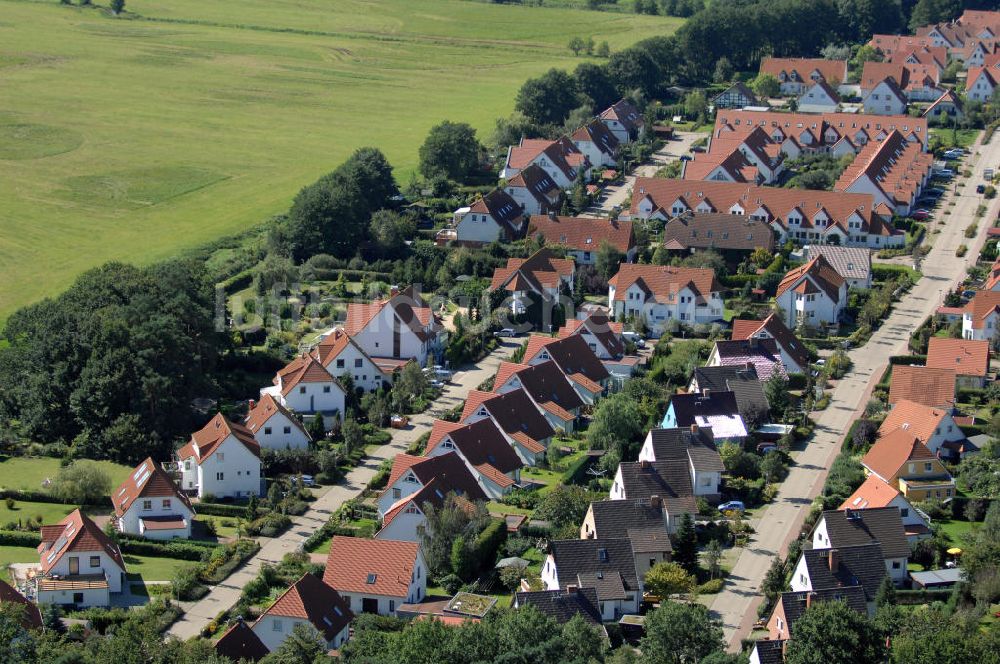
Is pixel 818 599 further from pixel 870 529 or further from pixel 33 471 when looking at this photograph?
pixel 33 471

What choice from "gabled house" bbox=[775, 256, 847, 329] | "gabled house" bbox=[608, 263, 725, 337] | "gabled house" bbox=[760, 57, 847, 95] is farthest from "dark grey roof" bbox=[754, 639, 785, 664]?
"gabled house" bbox=[760, 57, 847, 95]

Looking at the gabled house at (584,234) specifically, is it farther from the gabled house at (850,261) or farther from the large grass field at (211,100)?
the large grass field at (211,100)

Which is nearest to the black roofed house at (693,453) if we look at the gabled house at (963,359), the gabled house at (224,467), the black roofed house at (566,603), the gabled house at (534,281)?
the black roofed house at (566,603)

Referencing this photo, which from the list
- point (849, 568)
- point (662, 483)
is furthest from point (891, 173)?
point (849, 568)

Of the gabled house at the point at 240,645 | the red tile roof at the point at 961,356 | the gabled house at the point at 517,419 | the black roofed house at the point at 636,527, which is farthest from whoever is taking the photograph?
the red tile roof at the point at 961,356

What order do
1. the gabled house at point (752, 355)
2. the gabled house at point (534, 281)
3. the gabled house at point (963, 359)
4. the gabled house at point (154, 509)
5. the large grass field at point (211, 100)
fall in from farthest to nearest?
the large grass field at point (211, 100) < the gabled house at point (534, 281) < the gabled house at point (752, 355) < the gabled house at point (963, 359) < the gabled house at point (154, 509)

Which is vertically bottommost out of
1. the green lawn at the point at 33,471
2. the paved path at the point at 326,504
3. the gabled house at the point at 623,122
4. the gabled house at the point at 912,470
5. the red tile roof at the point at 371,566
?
the green lawn at the point at 33,471
